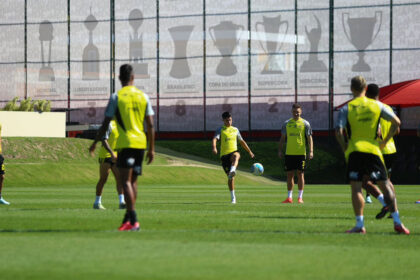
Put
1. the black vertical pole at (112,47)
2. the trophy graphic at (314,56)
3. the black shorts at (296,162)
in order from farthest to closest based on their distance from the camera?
the black vertical pole at (112,47) < the trophy graphic at (314,56) < the black shorts at (296,162)

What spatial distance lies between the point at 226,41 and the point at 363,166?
52485 mm

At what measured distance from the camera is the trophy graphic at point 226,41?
6375cm

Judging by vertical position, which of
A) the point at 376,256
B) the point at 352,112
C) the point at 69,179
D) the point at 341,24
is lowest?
the point at 69,179

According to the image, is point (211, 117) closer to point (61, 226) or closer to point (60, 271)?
point (61, 226)

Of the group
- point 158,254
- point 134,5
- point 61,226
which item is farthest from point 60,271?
point 134,5

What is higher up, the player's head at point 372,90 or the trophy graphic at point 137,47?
the trophy graphic at point 137,47

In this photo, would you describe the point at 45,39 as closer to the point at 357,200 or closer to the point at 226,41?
the point at 226,41

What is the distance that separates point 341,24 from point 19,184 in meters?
30.2

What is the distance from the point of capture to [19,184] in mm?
38062

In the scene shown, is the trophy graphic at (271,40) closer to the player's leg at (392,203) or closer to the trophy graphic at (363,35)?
the trophy graphic at (363,35)

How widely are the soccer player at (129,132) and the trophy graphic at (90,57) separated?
182 ft

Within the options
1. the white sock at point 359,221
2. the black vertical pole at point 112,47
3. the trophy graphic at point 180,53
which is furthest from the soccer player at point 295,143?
the black vertical pole at point 112,47

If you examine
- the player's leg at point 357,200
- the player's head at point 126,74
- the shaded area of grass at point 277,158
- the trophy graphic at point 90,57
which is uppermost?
the trophy graphic at point 90,57

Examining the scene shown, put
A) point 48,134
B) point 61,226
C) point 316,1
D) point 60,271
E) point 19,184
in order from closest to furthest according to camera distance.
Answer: point 60,271 < point 61,226 < point 19,184 < point 48,134 < point 316,1
